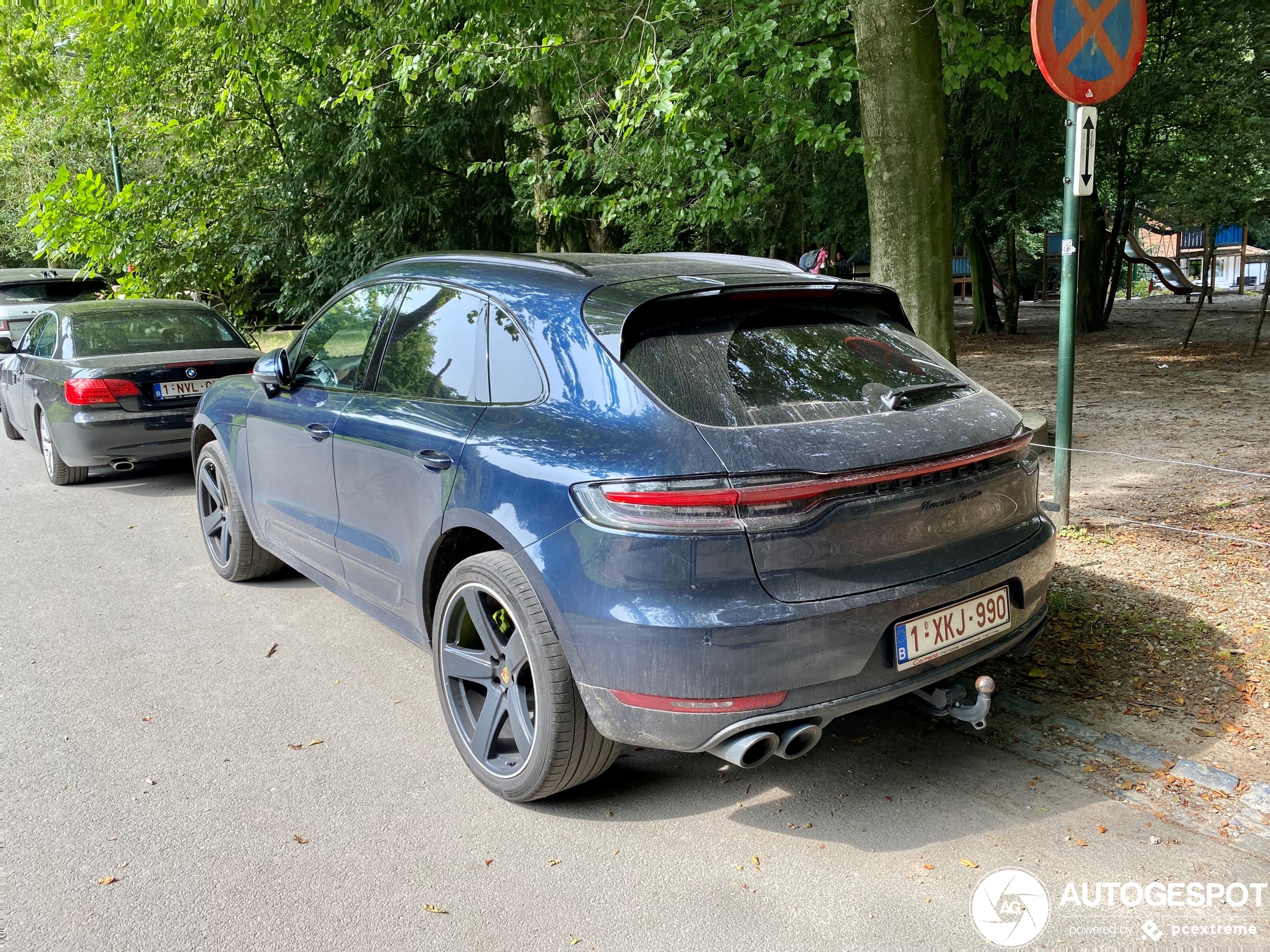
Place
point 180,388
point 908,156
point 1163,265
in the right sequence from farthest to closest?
point 1163,265 → point 180,388 → point 908,156

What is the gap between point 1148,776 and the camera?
3385mm

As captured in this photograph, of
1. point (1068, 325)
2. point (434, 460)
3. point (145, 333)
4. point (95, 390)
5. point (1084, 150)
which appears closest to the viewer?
point (434, 460)

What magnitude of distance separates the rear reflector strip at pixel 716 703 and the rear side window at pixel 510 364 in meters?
1.07

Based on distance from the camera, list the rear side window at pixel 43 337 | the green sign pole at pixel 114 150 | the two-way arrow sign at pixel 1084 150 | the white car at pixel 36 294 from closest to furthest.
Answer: the two-way arrow sign at pixel 1084 150, the rear side window at pixel 43 337, the green sign pole at pixel 114 150, the white car at pixel 36 294

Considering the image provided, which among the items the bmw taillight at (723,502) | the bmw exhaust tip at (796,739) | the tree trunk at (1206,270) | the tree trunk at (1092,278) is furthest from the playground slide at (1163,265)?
the bmw exhaust tip at (796,739)

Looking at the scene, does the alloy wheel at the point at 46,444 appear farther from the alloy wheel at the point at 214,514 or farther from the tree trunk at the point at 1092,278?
the tree trunk at the point at 1092,278

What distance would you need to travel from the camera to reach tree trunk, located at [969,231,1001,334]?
19.6 metres

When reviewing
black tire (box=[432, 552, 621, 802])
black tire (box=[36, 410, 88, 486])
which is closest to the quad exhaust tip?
black tire (box=[432, 552, 621, 802])

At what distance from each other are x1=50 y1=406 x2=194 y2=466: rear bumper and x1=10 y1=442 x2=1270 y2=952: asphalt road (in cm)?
396

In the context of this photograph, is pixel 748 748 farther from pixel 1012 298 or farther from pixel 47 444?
pixel 1012 298

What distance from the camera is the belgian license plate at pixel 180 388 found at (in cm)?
827

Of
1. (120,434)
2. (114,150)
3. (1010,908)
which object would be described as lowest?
(1010,908)

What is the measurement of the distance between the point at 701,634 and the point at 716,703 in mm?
208

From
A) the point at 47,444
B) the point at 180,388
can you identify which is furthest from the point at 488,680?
the point at 47,444
